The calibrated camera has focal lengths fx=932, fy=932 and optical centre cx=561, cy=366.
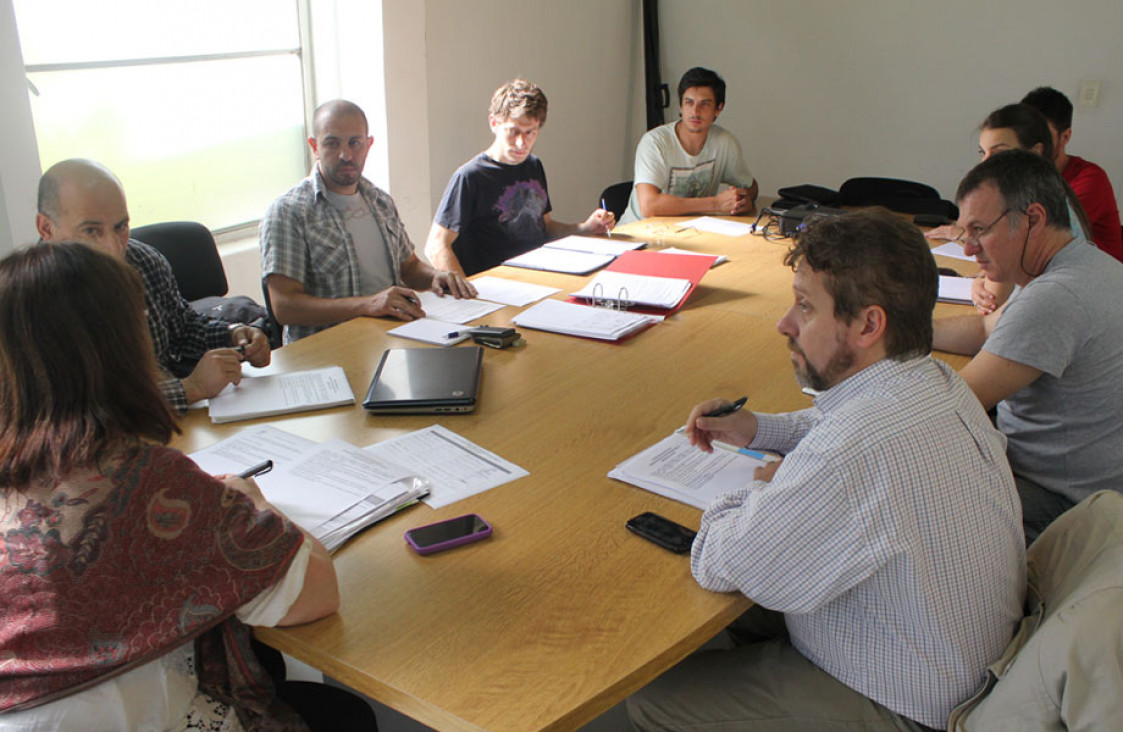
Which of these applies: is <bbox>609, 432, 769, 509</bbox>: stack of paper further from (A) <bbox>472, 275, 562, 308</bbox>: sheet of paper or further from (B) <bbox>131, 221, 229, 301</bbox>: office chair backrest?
(B) <bbox>131, 221, 229, 301</bbox>: office chair backrest

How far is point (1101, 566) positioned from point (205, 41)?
3.69m

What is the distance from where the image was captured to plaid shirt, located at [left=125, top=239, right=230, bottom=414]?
2.39 meters

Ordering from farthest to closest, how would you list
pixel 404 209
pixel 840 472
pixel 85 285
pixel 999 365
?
pixel 404 209 < pixel 999 365 < pixel 840 472 < pixel 85 285

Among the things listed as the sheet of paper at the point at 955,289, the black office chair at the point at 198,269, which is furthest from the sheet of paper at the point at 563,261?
the sheet of paper at the point at 955,289

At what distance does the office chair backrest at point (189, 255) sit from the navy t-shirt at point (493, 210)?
0.84 m

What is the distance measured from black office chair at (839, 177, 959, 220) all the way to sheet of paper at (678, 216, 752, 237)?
856mm

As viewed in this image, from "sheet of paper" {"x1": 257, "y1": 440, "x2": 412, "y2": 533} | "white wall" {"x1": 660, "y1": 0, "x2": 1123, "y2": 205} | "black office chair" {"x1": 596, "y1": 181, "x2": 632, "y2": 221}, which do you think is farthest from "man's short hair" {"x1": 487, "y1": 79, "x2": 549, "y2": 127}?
"white wall" {"x1": 660, "y1": 0, "x2": 1123, "y2": 205}

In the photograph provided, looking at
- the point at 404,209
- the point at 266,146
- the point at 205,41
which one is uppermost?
the point at 205,41

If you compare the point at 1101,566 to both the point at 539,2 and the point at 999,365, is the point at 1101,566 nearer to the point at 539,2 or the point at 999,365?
the point at 999,365

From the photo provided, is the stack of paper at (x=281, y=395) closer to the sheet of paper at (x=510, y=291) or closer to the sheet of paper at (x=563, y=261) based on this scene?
the sheet of paper at (x=510, y=291)

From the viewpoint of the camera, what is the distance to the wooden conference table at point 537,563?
1175 millimetres

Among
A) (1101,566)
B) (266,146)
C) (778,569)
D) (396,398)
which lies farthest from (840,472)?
(266,146)

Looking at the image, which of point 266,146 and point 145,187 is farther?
point 266,146

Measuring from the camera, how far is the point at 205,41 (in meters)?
3.79
